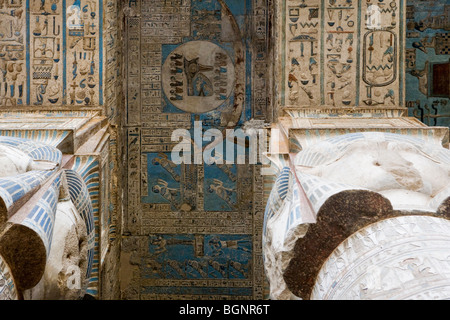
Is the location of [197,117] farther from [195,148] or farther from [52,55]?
[52,55]

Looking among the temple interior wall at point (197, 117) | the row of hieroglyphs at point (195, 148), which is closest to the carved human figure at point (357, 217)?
the temple interior wall at point (197, 117)

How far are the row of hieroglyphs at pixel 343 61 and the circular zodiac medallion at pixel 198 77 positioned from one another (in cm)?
118

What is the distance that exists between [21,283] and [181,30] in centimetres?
420

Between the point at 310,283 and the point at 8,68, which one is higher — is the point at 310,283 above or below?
below

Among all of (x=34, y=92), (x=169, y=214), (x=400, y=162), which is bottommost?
(x=169, y=214)

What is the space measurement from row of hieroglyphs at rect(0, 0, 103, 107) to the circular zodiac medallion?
46.0 inches

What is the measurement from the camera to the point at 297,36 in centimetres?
548

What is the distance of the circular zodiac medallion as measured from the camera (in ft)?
21.3

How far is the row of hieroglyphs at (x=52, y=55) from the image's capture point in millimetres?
5473

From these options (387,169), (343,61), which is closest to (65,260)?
(387,169)

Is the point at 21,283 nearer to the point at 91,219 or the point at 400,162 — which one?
the point at 91,219

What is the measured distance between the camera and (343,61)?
17.9 feet

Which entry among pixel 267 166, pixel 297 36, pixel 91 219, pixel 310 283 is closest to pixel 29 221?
pixel 91 219

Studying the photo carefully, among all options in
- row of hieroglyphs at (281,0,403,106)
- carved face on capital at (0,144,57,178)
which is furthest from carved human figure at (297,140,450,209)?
row of hieroglyphs at (281,0,403,106)
